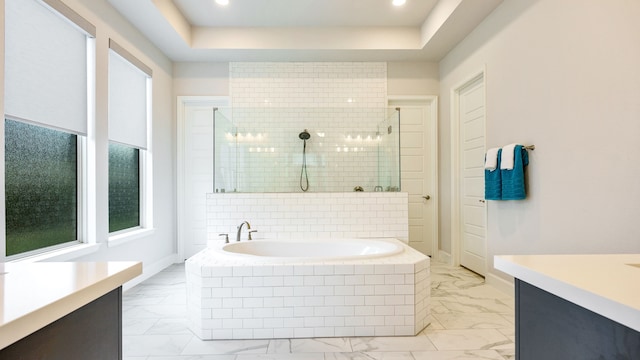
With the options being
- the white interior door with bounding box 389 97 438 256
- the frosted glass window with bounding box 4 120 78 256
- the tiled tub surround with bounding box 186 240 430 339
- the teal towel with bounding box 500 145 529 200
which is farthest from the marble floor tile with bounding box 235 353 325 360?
the white interior door with bounding box 389 97 438 256

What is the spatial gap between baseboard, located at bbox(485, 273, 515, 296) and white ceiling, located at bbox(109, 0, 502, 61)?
2.51 meters

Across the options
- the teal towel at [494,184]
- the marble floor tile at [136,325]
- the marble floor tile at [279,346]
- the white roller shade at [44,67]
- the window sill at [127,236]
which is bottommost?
the marble floor tile at [136,325]

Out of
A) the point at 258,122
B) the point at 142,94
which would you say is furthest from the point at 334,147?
the point at 142,94

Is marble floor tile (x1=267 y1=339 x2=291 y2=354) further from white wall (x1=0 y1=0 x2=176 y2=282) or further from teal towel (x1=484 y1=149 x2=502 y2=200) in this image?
teal towel (x1=484 y1=149 x2=502 y2=200)

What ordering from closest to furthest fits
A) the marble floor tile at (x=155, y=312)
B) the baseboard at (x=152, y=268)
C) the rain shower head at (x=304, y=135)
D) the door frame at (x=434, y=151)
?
the marble floor tile at (x=155, y=312), the baseboard at (x=152, y=268), the rain shower head at (x=304, y=135), the door frame at (x=434, y=151)

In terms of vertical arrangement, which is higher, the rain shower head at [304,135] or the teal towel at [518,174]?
the rain shower head at [304,135]

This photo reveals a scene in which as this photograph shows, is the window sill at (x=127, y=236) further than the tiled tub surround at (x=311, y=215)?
No

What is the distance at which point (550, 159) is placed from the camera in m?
2.42

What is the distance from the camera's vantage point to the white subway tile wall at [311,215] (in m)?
3.31

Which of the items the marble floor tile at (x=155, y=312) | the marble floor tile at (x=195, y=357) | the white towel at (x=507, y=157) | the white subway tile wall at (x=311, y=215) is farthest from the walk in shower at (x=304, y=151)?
the marble floor tile at (x=195, y=357)

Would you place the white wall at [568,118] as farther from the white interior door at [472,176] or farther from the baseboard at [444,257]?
the baseboard at [444,257]

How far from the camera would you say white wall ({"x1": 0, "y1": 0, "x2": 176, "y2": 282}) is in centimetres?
275

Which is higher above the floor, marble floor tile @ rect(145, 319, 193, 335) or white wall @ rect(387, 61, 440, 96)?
white wall @ rect(387, 61, 440, 96)

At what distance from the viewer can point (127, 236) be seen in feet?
10.3
